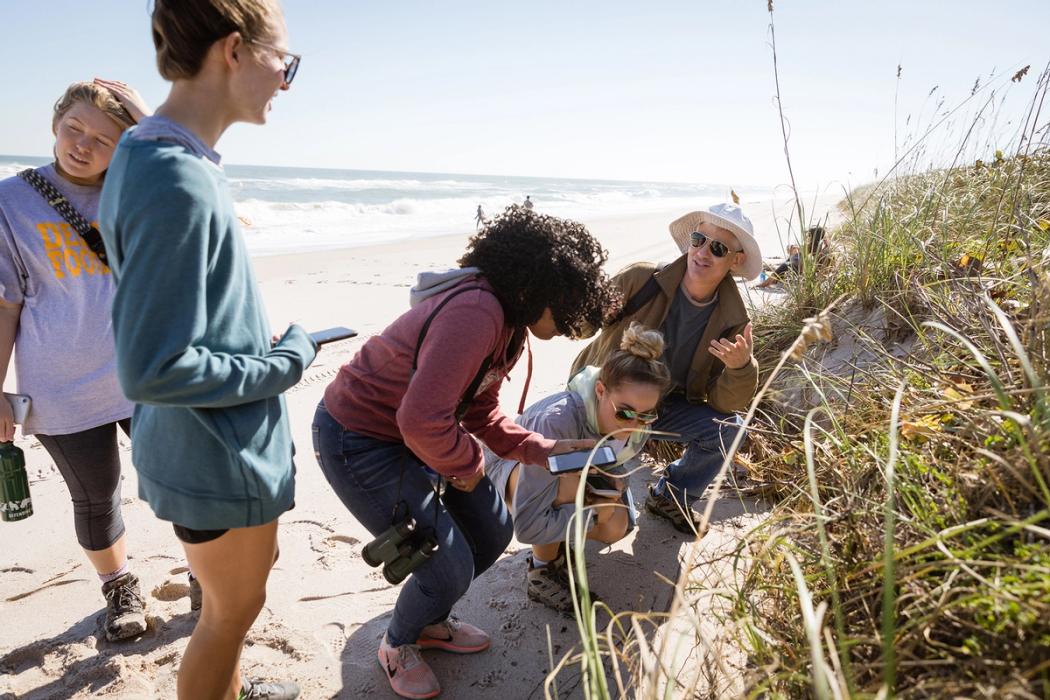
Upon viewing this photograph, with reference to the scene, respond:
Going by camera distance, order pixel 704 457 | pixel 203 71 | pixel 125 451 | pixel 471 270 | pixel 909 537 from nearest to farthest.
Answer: pixel 203 71, pixel 909 537, pixel 471 270, pixel 704 457, pixel 125 451

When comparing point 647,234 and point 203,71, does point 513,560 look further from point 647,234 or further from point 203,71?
point 647,234

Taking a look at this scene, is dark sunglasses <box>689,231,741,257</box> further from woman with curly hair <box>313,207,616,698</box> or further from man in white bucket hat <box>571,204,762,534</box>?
woman with curly hair <box>313,207,616,698</box>

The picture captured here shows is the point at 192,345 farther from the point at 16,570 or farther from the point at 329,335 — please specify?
the point at 16,570

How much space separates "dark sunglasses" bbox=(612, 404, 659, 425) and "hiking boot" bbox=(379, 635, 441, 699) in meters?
1.13

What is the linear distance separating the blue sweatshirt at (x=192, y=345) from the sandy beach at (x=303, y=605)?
83 cm

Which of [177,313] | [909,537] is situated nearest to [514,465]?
[909,537]

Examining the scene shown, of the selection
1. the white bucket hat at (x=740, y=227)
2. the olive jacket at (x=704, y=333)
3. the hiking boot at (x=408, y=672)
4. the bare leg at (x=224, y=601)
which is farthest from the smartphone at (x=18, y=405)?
the white bucket hat at (x=740, y=227)

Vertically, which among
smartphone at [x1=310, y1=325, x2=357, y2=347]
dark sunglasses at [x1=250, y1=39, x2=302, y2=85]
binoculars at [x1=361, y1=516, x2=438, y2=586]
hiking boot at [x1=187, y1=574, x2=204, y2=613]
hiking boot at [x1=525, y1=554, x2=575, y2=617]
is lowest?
hiking boot at [x1=187, y1=574, x2=204, y2=613]

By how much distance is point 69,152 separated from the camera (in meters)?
1.95

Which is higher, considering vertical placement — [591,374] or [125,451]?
[591,374]

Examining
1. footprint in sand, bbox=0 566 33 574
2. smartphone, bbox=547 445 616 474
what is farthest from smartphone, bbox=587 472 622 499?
footprint in sand, bbox=0 566 33 574

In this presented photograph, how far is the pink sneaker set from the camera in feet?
7.13

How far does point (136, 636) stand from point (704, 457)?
2415 millimetres

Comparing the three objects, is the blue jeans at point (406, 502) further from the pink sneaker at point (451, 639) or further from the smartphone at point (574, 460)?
the smartphone at point (574, 460)
